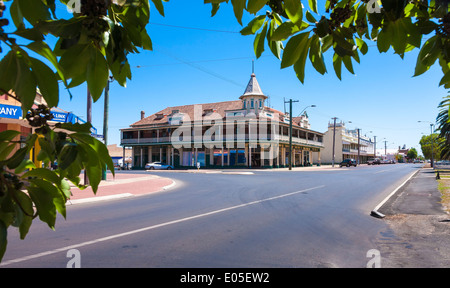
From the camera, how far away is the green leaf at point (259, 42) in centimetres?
180

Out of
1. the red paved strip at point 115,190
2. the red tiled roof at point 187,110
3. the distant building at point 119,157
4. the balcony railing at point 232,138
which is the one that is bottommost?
the red paved strip at point 115,190

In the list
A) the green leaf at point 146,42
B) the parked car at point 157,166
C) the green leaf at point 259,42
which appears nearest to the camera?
the green leaf at point 146,42

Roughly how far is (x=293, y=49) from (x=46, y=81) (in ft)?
3.03

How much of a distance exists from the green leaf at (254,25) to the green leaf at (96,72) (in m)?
1.06

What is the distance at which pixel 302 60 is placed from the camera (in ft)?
4.21

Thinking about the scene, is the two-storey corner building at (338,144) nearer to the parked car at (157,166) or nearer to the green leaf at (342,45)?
the parked car at (157,166)

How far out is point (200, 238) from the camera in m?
6.91

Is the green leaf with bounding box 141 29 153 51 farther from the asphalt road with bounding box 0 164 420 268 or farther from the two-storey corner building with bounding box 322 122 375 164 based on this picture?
the two-storey corner building with bounding box 322 122 375 164

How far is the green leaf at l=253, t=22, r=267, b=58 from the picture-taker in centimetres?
180

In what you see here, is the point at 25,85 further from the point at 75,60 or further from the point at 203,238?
the point at 203,238

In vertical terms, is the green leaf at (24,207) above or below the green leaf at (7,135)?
below

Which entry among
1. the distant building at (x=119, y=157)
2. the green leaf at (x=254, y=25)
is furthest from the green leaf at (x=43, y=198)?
the distant building at (x=119, y=157)
